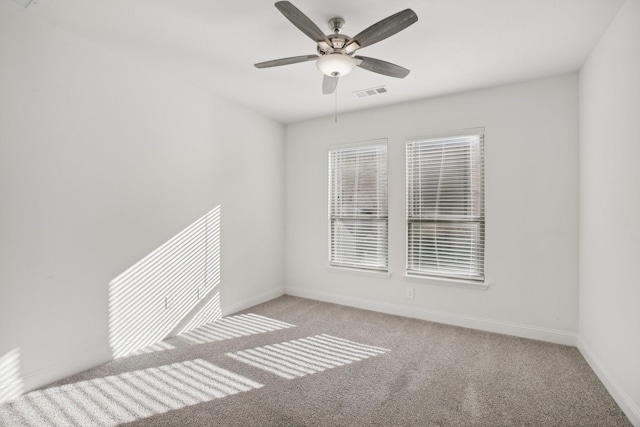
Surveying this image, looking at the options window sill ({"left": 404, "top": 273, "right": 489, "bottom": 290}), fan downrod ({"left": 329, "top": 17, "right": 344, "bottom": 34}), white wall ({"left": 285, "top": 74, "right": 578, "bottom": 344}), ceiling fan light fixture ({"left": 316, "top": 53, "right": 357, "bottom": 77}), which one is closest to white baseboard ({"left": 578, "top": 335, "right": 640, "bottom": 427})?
white wall ({"left": 285, "top": 74, "right": 578, "bottom": 344})

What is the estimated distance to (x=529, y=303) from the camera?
317cm

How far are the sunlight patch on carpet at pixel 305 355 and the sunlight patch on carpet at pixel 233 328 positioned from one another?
412 mm

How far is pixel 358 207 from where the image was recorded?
425 cm

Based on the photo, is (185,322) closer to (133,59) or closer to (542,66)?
(133,59)

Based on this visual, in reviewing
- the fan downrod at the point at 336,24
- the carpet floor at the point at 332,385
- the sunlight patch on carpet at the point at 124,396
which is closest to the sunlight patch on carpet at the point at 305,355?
the carpet floor at the point at 332,385

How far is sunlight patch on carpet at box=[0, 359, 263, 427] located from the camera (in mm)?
1935

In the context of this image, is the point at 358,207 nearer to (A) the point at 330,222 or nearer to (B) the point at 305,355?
(A) the point at 330,222

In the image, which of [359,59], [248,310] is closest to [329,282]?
[248,310]

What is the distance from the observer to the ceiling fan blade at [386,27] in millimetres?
1760

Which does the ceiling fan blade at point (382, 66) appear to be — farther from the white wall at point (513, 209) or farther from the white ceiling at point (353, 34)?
the white wall at point (513, 209)

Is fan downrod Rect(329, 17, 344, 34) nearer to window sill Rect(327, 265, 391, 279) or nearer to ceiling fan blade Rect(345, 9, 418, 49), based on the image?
ceiling fan blade Rect(345, 9, 418, 49)

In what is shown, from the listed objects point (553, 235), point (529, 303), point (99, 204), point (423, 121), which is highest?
point (423, 121)

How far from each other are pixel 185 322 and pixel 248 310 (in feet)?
2.86

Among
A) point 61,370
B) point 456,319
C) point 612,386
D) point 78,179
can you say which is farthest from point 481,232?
point 61,370
